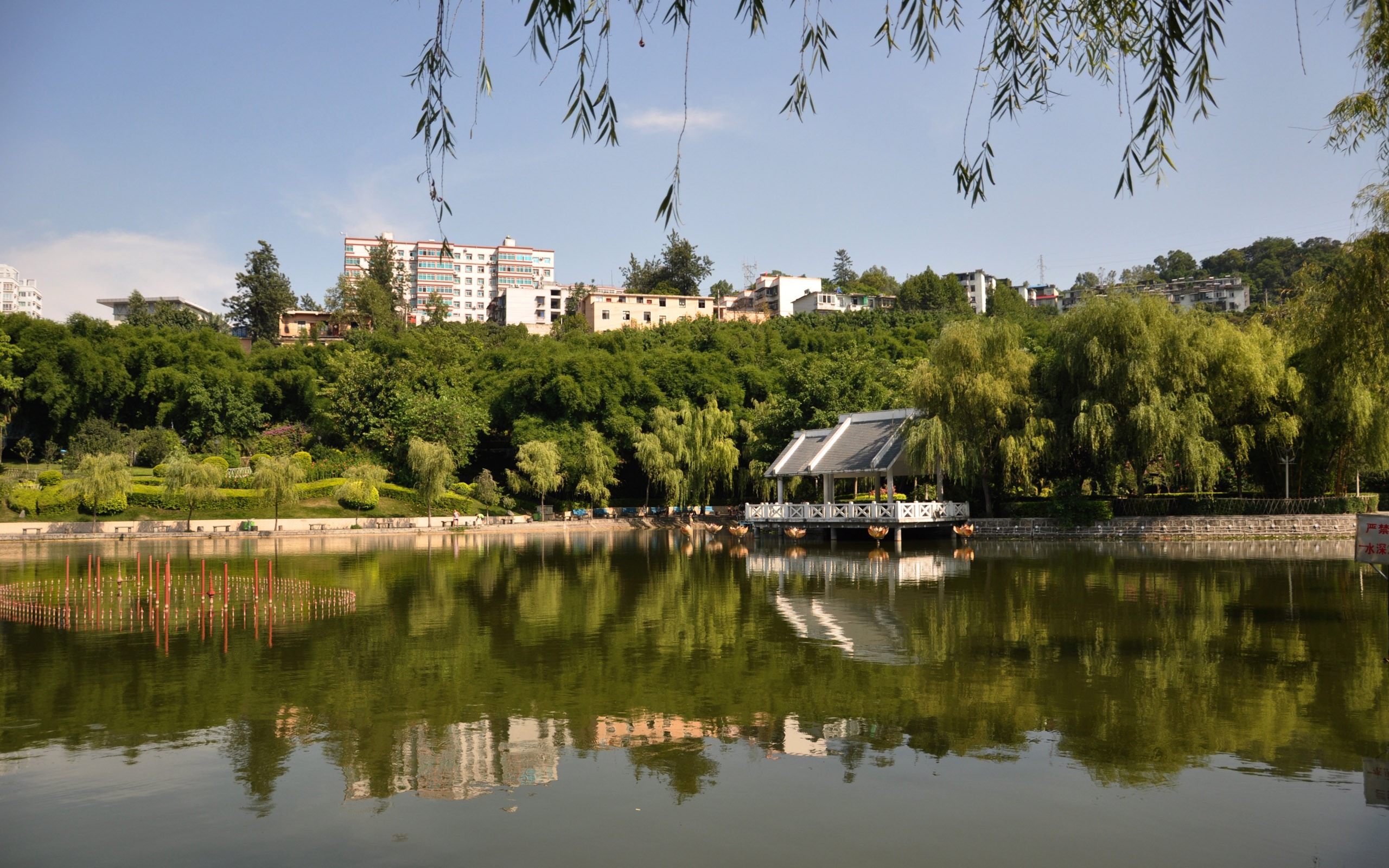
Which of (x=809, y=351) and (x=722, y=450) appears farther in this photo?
(x=809, y=351)

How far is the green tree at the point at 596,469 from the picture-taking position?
46.6m

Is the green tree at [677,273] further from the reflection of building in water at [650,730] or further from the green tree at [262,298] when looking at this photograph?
the reflection of building in water at [650,730]

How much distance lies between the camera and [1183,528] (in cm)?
2850

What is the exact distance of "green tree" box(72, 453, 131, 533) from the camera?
35250mm

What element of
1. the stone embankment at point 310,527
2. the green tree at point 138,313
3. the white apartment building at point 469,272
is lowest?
the stone embankment at point 310,527

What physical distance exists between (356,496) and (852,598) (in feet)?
102

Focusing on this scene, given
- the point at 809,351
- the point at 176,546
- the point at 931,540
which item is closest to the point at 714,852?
the point at 931,540

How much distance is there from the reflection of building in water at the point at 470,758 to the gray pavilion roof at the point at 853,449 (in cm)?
2605

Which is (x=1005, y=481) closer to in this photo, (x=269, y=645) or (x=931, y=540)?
(x=931, y=540)

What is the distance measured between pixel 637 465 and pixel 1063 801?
45.8 m

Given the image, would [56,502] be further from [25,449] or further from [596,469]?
[596,469]

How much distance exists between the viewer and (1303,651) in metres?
10.8

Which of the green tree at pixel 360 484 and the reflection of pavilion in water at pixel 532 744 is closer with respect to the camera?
the reflection of pavilion in water at pixel 532 744

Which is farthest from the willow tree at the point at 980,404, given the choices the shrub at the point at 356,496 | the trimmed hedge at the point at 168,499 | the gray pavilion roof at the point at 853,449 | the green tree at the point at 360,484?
the trimmed hedge at the point at 168,499
